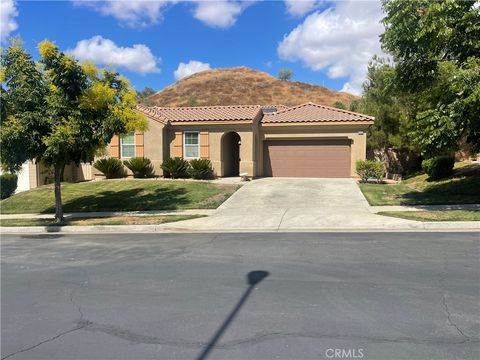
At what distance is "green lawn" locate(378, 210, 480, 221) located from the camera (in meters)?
11.5

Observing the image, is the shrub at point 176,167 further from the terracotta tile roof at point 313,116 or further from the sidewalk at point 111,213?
the sidewalk at point 111,213

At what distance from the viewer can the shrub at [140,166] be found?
23.8 meters

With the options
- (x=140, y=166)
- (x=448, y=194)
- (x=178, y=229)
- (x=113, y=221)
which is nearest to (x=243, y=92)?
(x=140, y=166)

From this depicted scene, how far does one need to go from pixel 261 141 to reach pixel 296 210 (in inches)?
440

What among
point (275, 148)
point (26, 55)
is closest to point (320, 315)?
point (26, 55)

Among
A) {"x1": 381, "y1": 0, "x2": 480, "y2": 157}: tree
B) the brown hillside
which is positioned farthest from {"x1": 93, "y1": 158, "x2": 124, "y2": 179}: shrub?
the brown hillside

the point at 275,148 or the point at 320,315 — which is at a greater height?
the point at 275,148

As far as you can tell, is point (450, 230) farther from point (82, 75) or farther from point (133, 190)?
point (133, 190)

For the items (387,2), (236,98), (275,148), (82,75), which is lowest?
(275,148)

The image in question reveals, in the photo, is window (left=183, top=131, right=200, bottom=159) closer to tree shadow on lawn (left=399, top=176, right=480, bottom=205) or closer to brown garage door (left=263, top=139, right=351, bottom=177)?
brown garage door (left=263, top=139, right=351, bottom=177)

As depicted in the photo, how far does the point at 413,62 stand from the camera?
13.2 m

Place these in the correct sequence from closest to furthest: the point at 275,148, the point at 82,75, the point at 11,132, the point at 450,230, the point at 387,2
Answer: the point at 450,230 → the point at 387,2 → the point at 11,132 → the point at 82,75 → the point at 275,148

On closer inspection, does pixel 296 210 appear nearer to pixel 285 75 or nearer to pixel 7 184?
pixel 7 184

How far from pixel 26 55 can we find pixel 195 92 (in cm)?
8598
